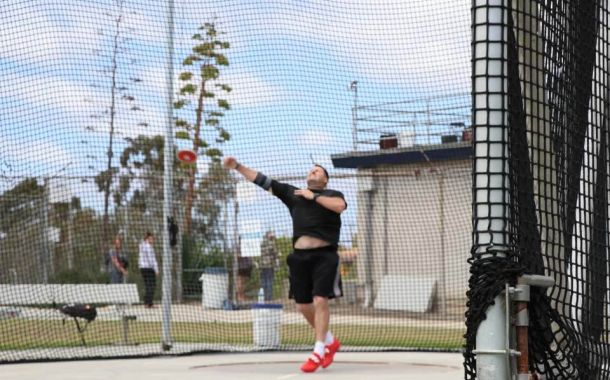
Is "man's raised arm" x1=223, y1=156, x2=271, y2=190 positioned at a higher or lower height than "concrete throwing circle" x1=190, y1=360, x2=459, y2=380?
higher

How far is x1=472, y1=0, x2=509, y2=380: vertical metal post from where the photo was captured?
126 inches

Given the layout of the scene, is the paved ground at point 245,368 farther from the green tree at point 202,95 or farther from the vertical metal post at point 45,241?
the vertical metal post at point 45,241

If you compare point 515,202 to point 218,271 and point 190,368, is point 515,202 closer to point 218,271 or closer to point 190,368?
point 190,368

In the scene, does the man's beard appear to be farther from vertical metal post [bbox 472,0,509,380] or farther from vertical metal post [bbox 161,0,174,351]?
vertical metal post [bbox 472,0,509,380]

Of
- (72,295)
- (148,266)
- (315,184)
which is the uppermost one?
(315,184)

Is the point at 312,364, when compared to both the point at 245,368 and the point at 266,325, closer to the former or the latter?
the point at 245,368

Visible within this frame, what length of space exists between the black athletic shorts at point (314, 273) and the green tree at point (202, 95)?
3.00 meters

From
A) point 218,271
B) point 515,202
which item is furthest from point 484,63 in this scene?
point 218,271

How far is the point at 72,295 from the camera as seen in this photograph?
1338cm

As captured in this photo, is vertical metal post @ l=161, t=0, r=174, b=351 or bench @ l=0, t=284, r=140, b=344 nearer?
vertical metal post @ l=161, t=0, r=174, b=351

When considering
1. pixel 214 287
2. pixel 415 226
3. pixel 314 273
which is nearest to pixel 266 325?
pixel 214 287

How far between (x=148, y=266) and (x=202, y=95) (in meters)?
3.82

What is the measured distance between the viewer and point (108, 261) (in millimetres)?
15375

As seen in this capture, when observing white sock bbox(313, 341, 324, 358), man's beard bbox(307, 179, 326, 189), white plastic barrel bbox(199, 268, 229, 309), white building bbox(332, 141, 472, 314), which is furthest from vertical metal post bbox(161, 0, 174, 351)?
white building bbox(332, 141, 472, 314)
